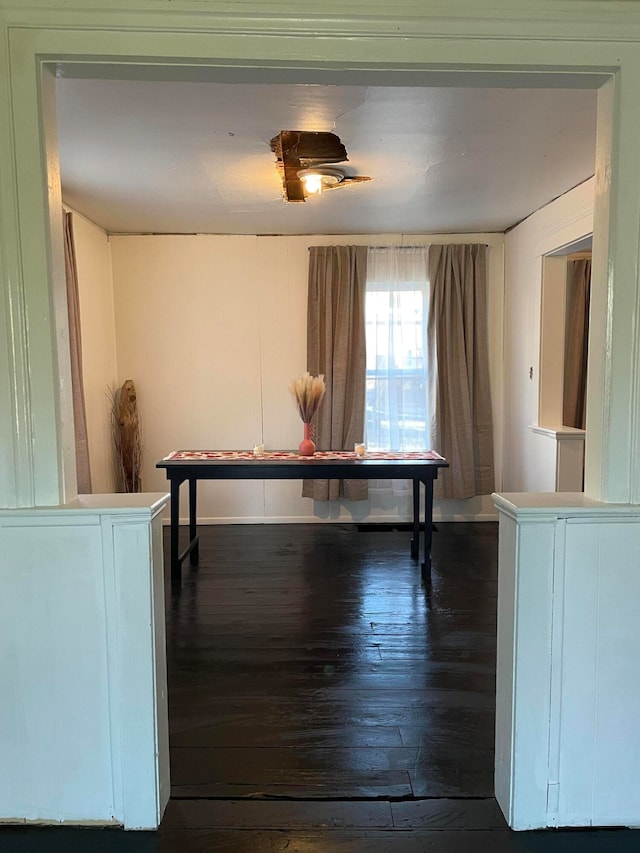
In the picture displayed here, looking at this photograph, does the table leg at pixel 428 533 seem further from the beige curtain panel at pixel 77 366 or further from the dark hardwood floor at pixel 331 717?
the beige curtain panel at pixel 77 366

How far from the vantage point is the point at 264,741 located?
1.89 meters

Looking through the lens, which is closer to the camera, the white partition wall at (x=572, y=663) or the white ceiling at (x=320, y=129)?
the white partition wall at (x=572, y=663)

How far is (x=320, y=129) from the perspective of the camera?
2.44 m

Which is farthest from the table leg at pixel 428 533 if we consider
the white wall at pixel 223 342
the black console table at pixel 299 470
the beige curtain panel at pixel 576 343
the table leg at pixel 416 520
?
the beige curtain panel at pixel 576 343

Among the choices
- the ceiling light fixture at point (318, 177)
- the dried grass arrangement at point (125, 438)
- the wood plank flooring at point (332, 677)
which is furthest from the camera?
the dried grass arrangement at point (125, 438)

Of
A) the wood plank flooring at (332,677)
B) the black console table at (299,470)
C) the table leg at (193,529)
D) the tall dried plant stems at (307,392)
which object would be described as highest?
the tall dried plant stems at (307,392)

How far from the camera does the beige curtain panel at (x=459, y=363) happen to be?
439cm

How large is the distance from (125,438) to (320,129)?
280 centimetres

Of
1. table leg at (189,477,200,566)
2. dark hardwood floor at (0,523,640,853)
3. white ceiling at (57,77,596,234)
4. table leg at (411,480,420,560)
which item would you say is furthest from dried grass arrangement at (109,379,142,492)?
table leg at (411,480,420,560)

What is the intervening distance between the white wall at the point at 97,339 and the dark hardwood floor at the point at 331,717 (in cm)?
125

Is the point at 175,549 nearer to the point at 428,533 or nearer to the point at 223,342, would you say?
the point at 428,533

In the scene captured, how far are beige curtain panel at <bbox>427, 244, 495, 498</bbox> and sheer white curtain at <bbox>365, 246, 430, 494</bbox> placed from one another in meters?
0.09

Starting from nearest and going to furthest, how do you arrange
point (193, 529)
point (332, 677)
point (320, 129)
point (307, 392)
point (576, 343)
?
1. point (332, 677)
2. point (320, 129)
3. point (307, 392)
4. point (193, 529)
5. point (576, 343)

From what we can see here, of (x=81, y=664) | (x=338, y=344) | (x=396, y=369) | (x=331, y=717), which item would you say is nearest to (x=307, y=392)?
(x=338, y=344)
